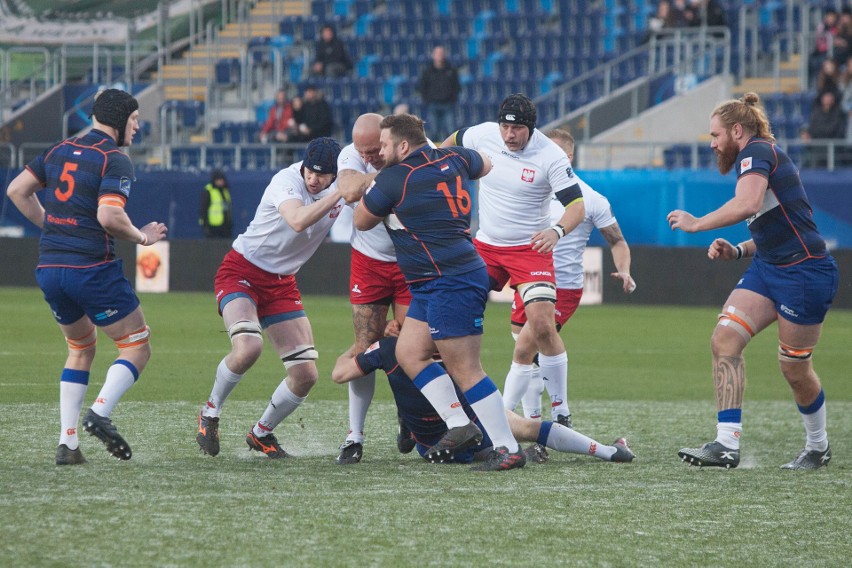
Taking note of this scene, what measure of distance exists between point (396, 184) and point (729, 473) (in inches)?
96.7

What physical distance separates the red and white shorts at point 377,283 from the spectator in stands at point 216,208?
15.0m

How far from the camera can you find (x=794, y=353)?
311 inches

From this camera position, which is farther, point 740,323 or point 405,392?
point 405,392

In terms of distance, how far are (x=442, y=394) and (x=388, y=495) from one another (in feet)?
3.17

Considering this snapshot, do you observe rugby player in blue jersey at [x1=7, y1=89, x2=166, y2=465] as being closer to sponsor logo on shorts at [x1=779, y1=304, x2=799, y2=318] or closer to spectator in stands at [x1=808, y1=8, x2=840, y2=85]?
sponsor logo on shorts at [x1=779, y1=304, x2=799, y2=318]

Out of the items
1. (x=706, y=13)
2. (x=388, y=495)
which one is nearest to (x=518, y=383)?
(x=388, y=495)

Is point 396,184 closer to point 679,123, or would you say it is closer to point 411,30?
point 679,123

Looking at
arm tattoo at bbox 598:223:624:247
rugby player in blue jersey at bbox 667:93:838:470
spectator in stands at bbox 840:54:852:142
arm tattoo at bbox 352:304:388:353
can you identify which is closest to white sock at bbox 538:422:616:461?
rugby player in blue jersey at bbox 667:93:838:470

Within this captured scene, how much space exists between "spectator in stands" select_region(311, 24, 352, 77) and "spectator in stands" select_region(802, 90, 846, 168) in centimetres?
996

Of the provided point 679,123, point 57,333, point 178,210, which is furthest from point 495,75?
point 57,333

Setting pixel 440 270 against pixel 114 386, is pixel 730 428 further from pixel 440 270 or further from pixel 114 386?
pixel 114 386

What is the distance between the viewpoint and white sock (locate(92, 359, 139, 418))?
7.52m

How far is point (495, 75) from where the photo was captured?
2686cm

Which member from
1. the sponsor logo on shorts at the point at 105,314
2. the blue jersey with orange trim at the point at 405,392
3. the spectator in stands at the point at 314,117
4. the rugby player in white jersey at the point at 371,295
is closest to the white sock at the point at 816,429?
the blue jersey with orange trim at the point at 405,392
